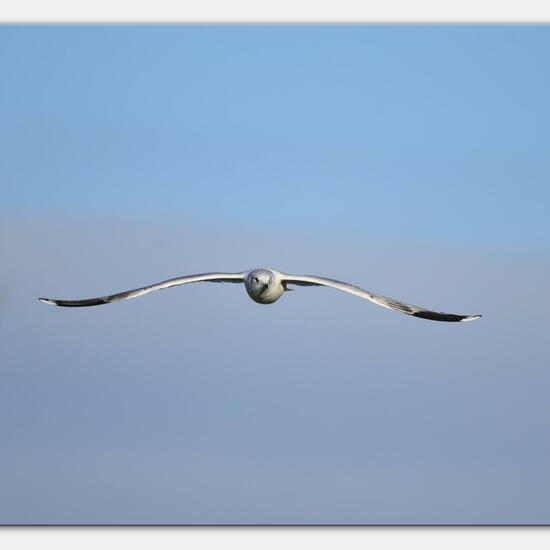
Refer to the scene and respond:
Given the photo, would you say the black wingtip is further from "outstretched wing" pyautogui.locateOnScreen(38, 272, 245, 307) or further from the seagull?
"outstretched wing" pyautogui.locateOnScreen(38, 272, 245, 307)

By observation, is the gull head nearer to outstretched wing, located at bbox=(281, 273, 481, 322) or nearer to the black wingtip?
outstretched wing, located at bbox=(281, 273, 481, 322)

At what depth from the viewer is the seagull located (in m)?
21.8

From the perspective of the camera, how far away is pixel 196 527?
75.5 feet

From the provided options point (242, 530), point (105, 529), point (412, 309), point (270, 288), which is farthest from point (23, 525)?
point (412, 309)

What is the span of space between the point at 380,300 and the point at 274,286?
154cm

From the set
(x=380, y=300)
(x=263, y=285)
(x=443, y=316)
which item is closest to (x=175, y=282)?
(x=263, y=285)

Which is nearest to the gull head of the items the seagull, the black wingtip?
the seagull

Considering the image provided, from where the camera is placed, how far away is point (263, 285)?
22172mm

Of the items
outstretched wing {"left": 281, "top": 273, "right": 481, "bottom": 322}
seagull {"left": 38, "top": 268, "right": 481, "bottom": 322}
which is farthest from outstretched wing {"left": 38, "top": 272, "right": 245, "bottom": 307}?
outstretched wing {"left": 281, "top": 273, "right": 481, "bottom": 322}

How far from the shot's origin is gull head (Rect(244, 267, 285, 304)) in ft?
72.8

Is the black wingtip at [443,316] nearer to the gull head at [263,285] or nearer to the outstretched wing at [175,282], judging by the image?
the gull head at [263,285]

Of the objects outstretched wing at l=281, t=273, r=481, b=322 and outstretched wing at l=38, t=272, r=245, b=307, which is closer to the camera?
outstretched wing at l=281, t=273, r=481, b=322

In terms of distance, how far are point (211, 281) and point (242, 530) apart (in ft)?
12.0

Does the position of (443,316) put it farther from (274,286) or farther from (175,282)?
(175,282)
